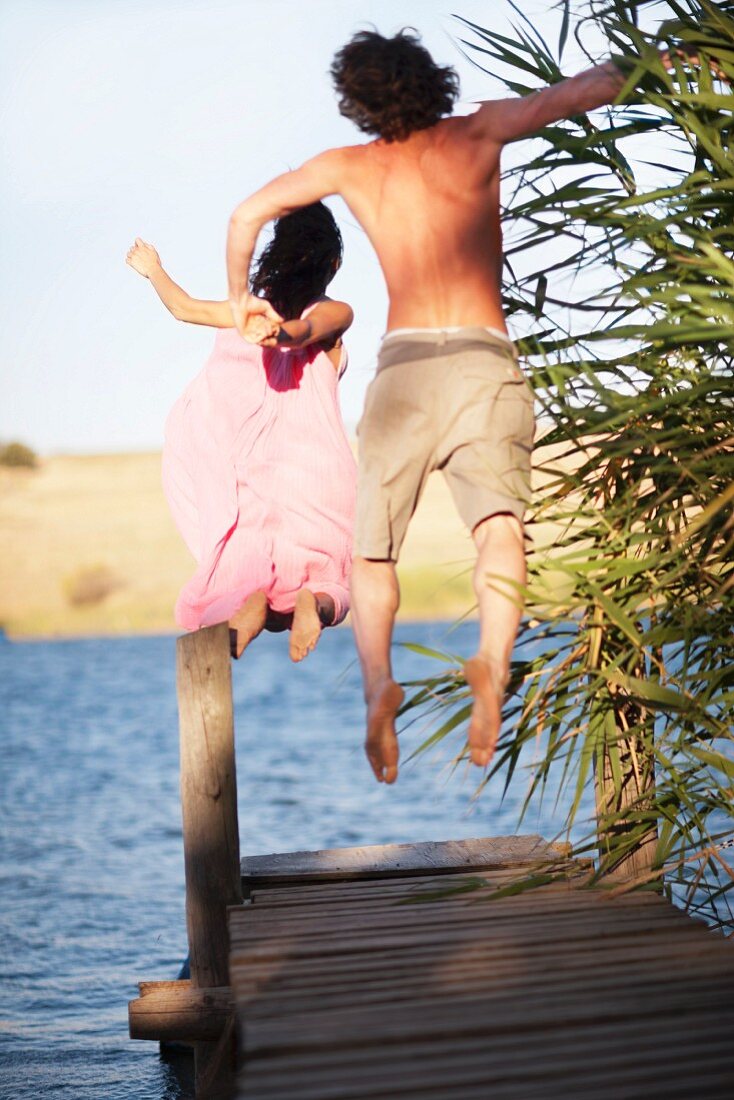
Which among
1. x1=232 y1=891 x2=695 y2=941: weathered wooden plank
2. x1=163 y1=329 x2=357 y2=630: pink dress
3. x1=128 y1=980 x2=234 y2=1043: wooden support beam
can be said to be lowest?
x1=128 y1=980 x2=234 y2=1043: wooden support beam

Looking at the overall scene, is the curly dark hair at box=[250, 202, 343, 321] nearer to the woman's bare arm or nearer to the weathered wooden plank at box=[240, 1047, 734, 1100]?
the woman's bare arm

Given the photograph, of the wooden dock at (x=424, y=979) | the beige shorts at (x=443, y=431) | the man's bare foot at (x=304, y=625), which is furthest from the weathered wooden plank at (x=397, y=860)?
the beige shorts at (x=443, y=431)

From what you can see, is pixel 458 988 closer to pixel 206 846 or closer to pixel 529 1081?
pixel 529 1081

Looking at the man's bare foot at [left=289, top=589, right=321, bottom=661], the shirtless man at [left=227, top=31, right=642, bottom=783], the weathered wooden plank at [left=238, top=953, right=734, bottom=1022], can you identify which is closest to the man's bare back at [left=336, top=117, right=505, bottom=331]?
the shirtless man at [left=227, top=31, right=642, bottom=783]

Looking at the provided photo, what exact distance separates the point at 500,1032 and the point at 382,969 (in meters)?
0.41

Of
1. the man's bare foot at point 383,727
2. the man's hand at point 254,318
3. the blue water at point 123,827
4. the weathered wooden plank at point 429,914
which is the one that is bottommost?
the blue water at point 123,827

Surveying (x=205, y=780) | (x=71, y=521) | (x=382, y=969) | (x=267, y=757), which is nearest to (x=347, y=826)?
(x=267, y=757)

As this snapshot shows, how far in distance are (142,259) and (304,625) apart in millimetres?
1305

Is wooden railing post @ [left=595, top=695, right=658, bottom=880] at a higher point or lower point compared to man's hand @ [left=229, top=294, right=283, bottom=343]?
lower

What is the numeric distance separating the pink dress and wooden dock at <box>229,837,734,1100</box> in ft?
3.24

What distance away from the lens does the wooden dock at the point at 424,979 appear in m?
2.36

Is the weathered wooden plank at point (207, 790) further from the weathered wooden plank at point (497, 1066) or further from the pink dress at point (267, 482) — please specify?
the weathered wooden plank at point (497, 1066)

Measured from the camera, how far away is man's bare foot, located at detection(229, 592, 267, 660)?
4016mm

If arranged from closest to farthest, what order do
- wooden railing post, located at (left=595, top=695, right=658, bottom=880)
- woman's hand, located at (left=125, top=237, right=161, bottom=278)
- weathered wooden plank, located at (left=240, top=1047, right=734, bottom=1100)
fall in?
weathered wooden plank, located at (left=240, top=1047, right=734, bottom=1100)
wooden railing post, located at (left=595, top=695, right=658, bottom=880)
woman's hand, located at (left=125, top=237, right=161, bottom=278)
